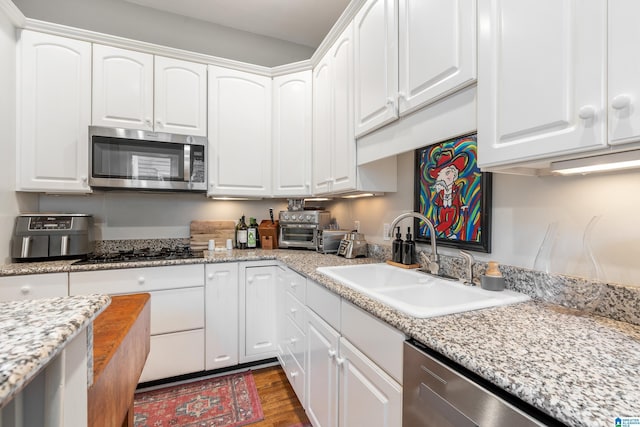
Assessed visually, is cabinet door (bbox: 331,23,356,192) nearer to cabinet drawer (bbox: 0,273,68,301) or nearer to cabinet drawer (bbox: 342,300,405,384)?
cabinet drawer (bbox: 342,300,405,384)

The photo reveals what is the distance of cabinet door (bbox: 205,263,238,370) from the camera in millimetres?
2131

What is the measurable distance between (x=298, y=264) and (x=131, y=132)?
1581mm

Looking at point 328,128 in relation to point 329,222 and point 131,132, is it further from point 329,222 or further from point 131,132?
point 131,132

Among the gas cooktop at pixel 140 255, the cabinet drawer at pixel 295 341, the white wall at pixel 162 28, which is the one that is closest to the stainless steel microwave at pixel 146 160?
the gas cooktop at pixel 140 255

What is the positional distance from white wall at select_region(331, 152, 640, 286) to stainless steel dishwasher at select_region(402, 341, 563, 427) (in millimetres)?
693

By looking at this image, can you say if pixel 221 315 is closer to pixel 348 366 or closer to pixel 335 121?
pixel 348 366

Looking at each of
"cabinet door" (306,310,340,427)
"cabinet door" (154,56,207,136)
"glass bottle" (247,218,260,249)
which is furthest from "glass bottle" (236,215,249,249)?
"cabinet door" (306,310,340,427)

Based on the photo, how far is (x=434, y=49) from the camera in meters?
1.17

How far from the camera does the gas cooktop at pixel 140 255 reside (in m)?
2.01

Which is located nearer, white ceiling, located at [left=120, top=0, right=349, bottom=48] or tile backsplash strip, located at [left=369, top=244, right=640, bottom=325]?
tile backsplash strip, located at [left=369, top=244, right=640, bottom=325]

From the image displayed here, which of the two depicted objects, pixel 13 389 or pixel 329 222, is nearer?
pixel 13 389

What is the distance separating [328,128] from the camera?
7.19 ft

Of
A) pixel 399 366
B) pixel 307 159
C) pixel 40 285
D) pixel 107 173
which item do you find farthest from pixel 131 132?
pixel 399 366

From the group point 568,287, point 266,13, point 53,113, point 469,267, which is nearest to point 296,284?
point 469,267
